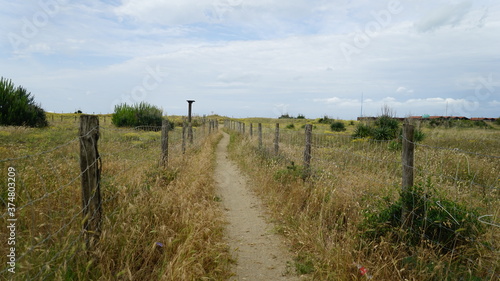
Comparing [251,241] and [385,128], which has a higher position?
[385,128]

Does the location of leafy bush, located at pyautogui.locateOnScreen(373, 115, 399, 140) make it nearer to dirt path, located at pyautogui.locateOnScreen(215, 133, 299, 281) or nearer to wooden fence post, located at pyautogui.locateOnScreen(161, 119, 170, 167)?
dirt path, located at pyautogui.locateOnScreen(215, 133, 299, 281)

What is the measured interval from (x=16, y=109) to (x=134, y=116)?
8916 mm

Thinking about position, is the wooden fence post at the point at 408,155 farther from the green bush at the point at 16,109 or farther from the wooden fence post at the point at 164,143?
the green bush at the point at 16,109

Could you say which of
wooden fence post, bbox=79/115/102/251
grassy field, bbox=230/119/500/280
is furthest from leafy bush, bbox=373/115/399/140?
wooden fence post, bbox=79/115/102/251

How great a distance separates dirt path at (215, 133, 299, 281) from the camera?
3908 mm

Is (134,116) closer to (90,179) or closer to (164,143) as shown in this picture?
(164,143)

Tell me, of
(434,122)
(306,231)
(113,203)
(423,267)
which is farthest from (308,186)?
(434,122)

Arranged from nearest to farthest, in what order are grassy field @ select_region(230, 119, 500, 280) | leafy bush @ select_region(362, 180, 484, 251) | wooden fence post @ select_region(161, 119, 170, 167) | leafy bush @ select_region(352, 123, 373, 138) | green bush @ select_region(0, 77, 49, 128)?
grassy field @ select_region(230, 119, 500, 280)
leafy bush @ select_region(362, 180, 484, 251)
wooden fence post @ select_region(161, 119, 170, 167)
leafy bush @ select_region(352, 123, 373, 138)
green bush @ select_region(0, 77, 49, 128)

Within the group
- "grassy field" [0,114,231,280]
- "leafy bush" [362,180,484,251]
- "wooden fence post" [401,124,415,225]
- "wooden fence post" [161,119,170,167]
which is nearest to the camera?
"grassy field" [0,114,231,280]

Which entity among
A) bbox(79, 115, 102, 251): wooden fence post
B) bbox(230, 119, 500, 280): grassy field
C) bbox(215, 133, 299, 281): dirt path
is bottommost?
bbox(215, 133, 299, 281): dirt path

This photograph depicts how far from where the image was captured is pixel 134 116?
29781mm

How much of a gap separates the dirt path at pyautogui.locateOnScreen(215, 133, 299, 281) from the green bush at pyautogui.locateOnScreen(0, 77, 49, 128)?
78.8ft

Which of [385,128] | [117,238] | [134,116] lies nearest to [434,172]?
[117,238]

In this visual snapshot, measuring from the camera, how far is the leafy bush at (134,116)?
29594mm
